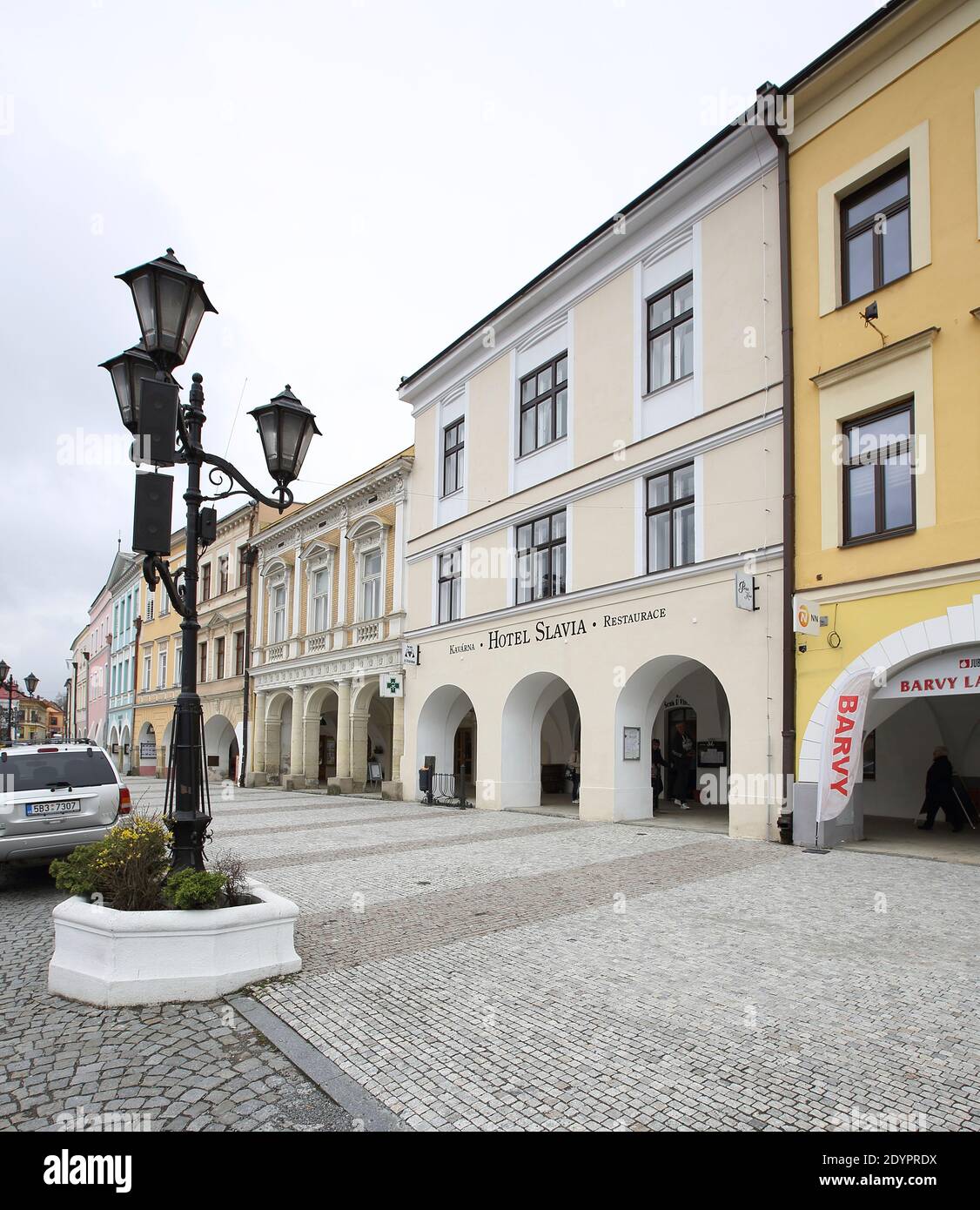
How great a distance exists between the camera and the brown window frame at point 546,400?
59.9ft

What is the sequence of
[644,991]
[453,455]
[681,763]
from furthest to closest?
[453,455], [681,763], [644,991]

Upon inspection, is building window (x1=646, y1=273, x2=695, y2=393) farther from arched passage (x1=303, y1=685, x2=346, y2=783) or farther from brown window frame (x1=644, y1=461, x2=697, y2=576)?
arched passage (x1=303, y1=685, x2=346, y2=783)

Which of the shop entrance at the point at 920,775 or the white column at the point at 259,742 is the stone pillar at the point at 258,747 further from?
the shop entrance at the point at 920,775

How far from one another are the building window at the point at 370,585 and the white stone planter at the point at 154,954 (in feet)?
65.5

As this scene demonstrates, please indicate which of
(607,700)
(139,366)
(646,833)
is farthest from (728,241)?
(139,366)

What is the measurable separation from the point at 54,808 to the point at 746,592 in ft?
31.9

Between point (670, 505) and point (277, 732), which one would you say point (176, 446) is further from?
point (277, 732)

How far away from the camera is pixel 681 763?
62.5 feet

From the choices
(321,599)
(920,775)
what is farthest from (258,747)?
(920,775)

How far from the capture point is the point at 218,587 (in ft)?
126

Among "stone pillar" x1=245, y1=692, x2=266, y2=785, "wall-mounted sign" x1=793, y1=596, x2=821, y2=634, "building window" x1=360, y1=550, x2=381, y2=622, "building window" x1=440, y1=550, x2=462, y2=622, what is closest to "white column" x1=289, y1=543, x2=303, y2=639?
"stone pillar" x1=245, y1=692, x2=266, y2=785

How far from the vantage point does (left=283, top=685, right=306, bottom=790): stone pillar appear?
2925 centimetres

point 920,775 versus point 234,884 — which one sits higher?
point 234,884
